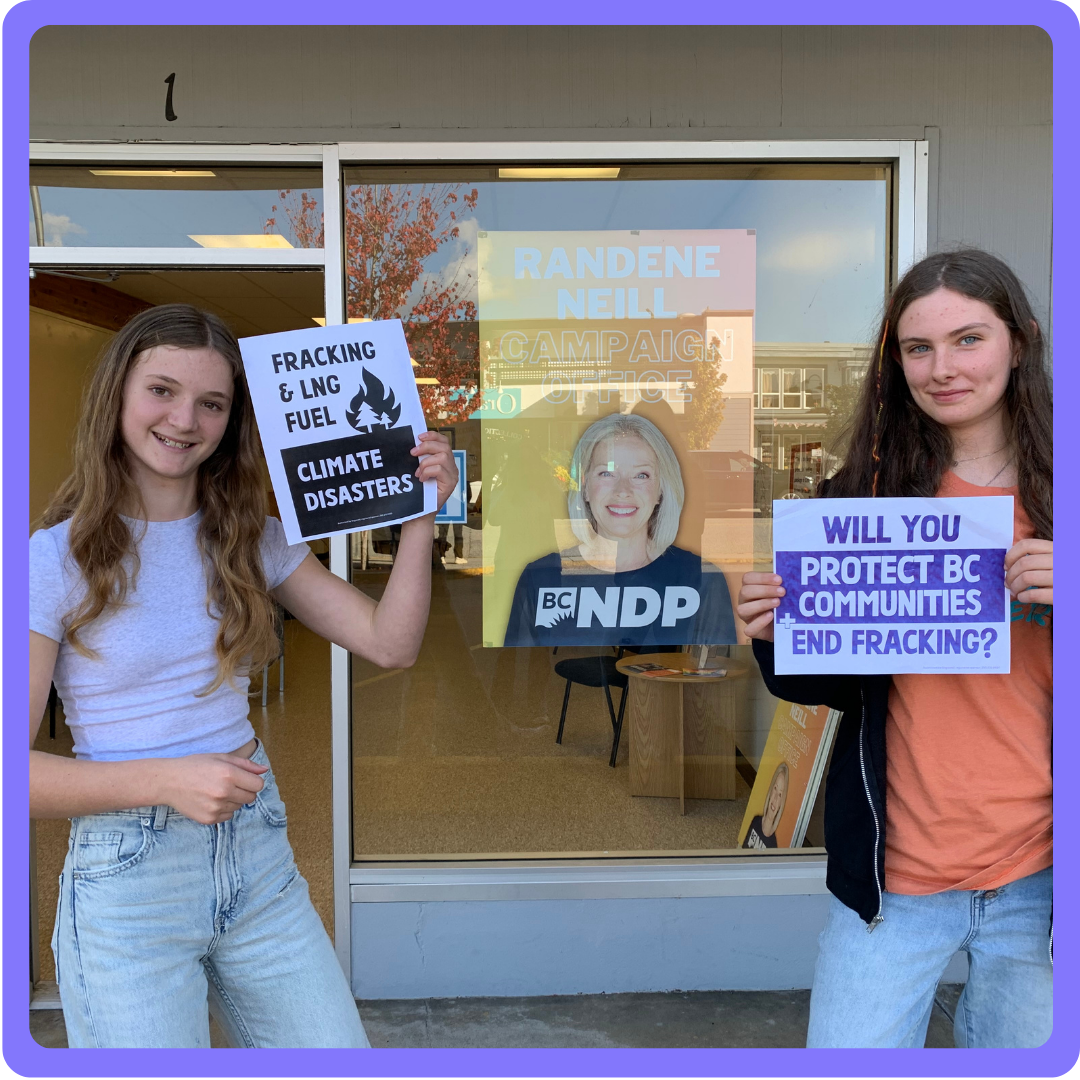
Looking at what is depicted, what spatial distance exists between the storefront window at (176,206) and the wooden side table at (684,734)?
6.57 ft

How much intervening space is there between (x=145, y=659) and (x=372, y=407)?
60cm

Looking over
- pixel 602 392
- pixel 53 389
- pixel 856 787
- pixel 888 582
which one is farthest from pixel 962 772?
pixel 53 389

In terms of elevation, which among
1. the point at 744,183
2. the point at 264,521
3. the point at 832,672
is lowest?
the point at 832,672

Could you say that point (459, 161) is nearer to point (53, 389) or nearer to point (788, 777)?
point (788, 777)

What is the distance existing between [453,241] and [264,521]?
5.81ft

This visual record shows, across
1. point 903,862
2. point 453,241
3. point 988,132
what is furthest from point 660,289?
point 903,862

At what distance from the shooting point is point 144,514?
4.71 feet

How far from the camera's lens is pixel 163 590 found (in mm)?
1399

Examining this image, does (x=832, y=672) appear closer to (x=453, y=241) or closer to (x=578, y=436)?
(x=578, y=436)

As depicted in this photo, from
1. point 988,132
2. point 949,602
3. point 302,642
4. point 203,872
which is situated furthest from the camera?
point 302,642

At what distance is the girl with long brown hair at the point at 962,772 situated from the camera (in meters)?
1.42

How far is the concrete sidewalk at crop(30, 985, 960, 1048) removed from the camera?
2740 millimetres

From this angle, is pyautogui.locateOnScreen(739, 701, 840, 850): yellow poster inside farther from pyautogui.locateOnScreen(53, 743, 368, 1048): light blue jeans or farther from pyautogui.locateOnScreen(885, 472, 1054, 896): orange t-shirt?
pyautogui.locateOnScreen(53, 743, 368, 1048): light blue jeans

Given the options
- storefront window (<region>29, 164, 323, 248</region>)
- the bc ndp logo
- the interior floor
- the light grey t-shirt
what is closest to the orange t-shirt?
the light grey t-shirt
